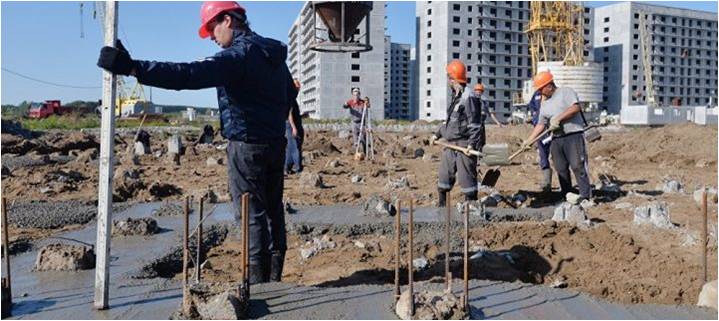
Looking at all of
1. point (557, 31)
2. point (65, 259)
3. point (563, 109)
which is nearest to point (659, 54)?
point (557, 31)

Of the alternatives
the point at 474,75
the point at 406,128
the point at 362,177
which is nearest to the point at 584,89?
the point at 474,75

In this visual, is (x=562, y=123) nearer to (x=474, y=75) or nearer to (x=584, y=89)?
(x=584, y=89)

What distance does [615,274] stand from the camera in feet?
15.3

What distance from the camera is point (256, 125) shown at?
3684mm

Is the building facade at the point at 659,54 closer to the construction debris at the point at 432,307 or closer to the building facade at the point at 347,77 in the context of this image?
the building facade at the point at 347,77

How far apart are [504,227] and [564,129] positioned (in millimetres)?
1795

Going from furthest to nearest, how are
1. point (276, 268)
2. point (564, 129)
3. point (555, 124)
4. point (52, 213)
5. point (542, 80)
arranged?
point (542, 80)
point (564, 129)
point (555, 124)
point (52, 213)
point (276, 268)

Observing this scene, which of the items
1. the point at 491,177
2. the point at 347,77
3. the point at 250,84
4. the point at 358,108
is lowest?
Result: the point at 491,177

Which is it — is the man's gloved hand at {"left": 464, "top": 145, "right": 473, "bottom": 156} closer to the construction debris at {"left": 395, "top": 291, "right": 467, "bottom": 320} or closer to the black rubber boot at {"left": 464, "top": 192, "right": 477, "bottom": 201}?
the black rubber boot at {"left": 464, "top": 192, "right": 477, "bottom": 201}

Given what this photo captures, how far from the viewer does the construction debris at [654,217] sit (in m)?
5.89

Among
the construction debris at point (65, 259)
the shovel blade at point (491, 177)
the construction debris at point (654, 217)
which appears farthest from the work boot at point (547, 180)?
the construction debris at point (65, 259)

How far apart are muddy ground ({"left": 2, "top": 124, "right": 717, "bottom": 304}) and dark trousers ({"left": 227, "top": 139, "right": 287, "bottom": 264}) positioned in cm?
77

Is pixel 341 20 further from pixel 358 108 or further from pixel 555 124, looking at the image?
pixel 358 108

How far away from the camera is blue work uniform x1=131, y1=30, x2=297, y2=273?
11.4ft
